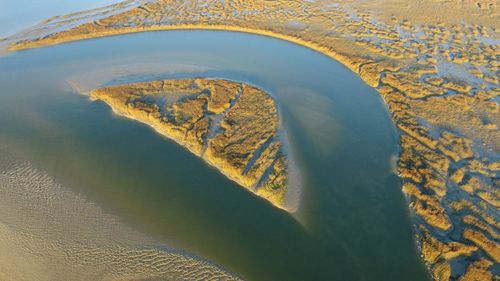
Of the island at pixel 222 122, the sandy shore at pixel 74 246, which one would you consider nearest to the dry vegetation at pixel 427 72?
the island at pixel 222 122

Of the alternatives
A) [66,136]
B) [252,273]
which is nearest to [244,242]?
[252,273]

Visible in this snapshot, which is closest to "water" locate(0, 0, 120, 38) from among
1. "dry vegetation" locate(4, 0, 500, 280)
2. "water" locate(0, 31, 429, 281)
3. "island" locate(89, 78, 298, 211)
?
"dry vegetation" locate(4, 0, 500, 280)

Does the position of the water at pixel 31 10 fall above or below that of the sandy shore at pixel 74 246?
above

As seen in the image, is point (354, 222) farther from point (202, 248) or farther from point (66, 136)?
point (66, 136)

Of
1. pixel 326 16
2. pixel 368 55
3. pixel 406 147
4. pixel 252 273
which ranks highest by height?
pixel 326 16

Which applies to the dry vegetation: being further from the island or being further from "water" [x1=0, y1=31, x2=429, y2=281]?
the island

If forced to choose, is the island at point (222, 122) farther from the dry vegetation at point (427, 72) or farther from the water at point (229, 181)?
the dry vegetation at point (427, 72)

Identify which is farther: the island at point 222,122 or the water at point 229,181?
the island at point 222,122
